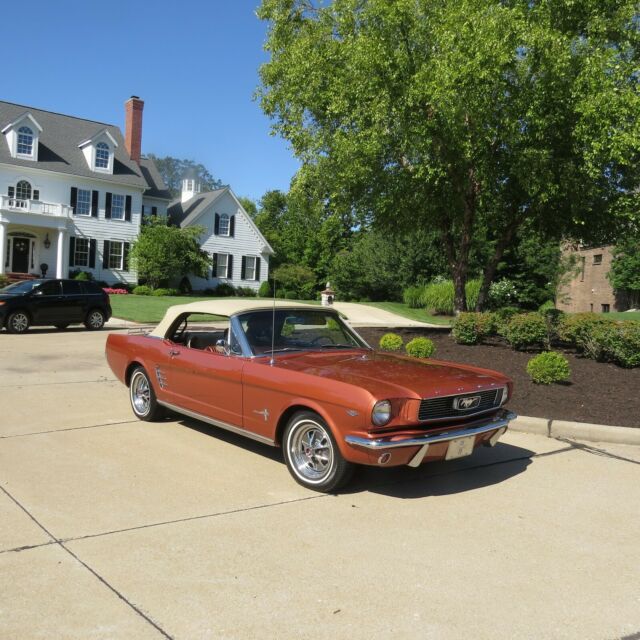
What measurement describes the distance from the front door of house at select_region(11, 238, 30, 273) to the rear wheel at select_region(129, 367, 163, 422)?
3183cm

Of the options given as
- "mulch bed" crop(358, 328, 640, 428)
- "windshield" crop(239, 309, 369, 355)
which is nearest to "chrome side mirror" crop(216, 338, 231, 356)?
"windshield" crop(239, 309, 369, 355)

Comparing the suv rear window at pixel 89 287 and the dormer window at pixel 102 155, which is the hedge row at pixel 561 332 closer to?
the suv rear window at pixel 89 287

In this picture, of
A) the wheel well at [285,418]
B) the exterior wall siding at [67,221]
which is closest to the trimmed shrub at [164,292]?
the exterior wall siding at [67,221]

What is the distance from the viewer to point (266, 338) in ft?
19.6

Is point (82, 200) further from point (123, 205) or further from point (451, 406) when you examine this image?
point (451, 406)

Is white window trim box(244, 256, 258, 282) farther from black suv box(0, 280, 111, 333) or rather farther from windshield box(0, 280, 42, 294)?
windshield box(0, 280, 42, 294)

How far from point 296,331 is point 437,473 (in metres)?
1.82

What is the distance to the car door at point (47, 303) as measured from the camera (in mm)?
16625

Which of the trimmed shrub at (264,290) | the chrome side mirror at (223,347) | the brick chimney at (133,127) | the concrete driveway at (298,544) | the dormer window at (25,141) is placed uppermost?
the brick chimney at (133,127)

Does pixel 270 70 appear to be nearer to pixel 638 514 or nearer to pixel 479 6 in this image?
pixel 479 6

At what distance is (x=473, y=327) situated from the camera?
12000 millimetres

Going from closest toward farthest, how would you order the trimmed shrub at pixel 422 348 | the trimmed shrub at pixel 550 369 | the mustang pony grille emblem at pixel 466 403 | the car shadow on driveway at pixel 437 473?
the mustang pony grille emblem at pixel 466 403 → the car shadow on driveway at pixel 437 473 → the trimmed shrub at pixel 550 369 → the trimmed shrub at pixel 422 348

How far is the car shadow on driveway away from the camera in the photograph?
17.1ft

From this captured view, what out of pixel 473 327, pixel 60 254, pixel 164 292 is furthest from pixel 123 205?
pixel 473 327
